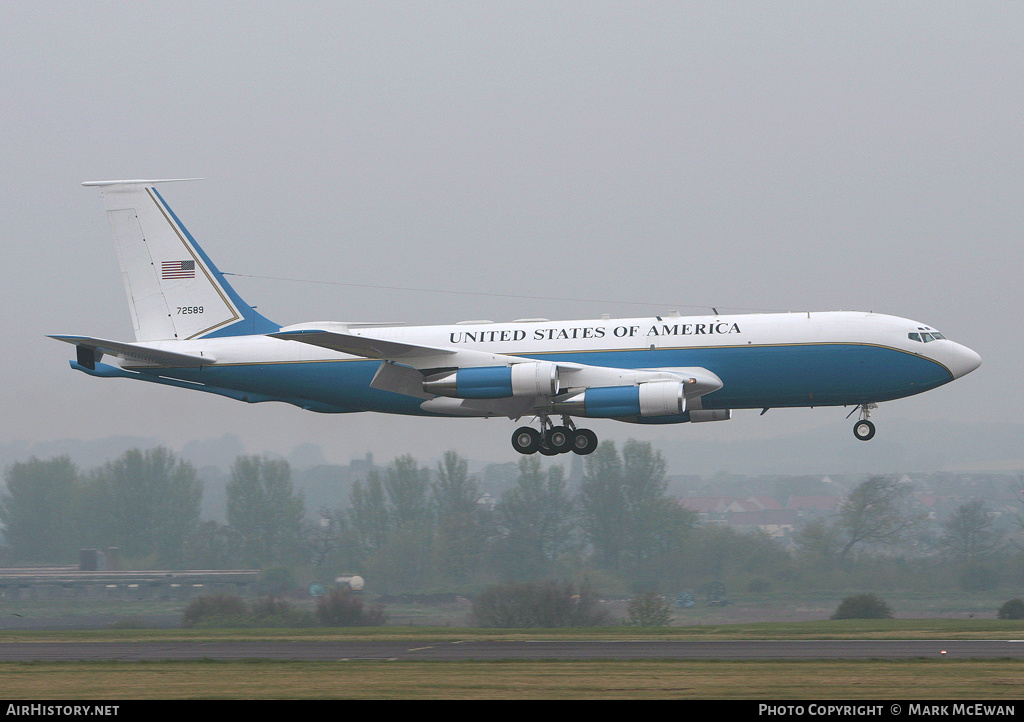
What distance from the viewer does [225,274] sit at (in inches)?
1823

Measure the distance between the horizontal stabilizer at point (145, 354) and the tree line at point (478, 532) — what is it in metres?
24.0

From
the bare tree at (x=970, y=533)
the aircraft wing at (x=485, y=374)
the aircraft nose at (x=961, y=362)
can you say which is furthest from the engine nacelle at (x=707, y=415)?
the bare tree at (x=970, y=533)

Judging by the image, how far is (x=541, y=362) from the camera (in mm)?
38719

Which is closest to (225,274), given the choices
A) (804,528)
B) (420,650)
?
(420,650)

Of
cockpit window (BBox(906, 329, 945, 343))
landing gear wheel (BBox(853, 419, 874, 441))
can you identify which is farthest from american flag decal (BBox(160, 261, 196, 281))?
cockpit window (BBox(906, 329, 945, 343))

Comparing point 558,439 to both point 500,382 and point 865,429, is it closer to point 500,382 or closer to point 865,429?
point 500,382

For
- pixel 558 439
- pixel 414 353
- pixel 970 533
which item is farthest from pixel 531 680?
pixel 970 533

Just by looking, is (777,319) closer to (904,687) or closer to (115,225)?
(904,687)

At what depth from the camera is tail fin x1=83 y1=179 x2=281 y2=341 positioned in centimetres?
4531

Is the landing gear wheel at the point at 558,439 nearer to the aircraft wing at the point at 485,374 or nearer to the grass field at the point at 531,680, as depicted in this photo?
the aircraft wing at the point at 485,374

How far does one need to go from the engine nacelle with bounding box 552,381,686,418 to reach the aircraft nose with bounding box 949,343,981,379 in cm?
972

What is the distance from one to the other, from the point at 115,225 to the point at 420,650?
2211cm

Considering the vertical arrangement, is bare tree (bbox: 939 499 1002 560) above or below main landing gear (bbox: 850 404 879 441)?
below

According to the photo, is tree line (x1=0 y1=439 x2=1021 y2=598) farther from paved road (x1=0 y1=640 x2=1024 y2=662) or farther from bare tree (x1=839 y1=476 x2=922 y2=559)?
paved road (x1=0 y1=640 x2=1024 y2=662)
